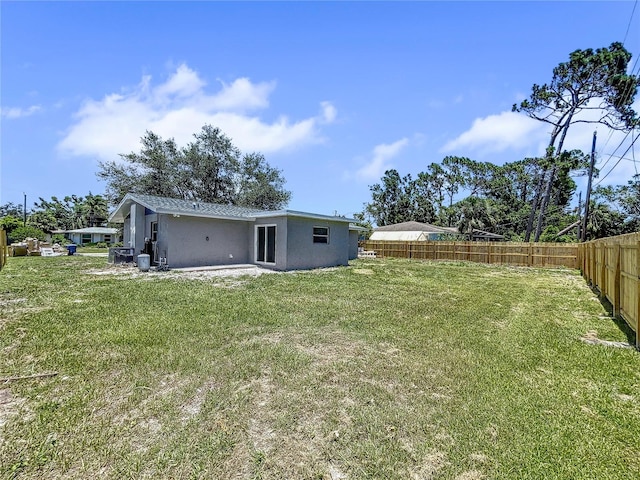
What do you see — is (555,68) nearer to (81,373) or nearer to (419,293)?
(419,293)

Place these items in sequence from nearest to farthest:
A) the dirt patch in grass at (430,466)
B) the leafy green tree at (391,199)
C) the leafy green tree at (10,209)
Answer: the dirt patch in grass at (430,466)
the leafy green tree at (391,199)
the leafy green tree at (10,209)

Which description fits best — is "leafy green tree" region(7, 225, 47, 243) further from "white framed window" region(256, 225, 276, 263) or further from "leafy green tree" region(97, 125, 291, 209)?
"white framed window" region(256, 225, 276, 263)

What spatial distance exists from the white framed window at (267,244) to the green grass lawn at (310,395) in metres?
7.55

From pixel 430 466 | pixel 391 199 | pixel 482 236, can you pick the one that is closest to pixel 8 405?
pixel 430 466

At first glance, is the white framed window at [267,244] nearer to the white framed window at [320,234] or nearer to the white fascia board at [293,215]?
the white fascia board at [293,215]

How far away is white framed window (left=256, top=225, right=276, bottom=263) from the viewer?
13977 millimetres

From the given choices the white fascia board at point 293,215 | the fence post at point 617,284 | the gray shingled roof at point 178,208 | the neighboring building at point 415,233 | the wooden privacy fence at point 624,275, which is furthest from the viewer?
the neighboring building at point 415,233

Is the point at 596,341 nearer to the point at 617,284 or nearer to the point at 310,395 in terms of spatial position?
the point at 617,284

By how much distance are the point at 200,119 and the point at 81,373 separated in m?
26.4

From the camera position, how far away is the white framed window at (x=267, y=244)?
45.9ft

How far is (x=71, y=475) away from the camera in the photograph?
2.05 metres

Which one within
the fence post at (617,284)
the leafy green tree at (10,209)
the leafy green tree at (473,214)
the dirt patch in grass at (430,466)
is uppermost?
the leafy green tree at (10,209)

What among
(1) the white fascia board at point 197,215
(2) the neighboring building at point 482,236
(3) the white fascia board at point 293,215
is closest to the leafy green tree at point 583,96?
(2) the neighboring building at point 482,236

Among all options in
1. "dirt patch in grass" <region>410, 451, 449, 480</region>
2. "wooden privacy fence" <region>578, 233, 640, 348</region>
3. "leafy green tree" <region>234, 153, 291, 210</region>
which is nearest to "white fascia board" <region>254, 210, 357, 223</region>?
"wooden privacy fence" <region>578, 233, 640, 348</region>
